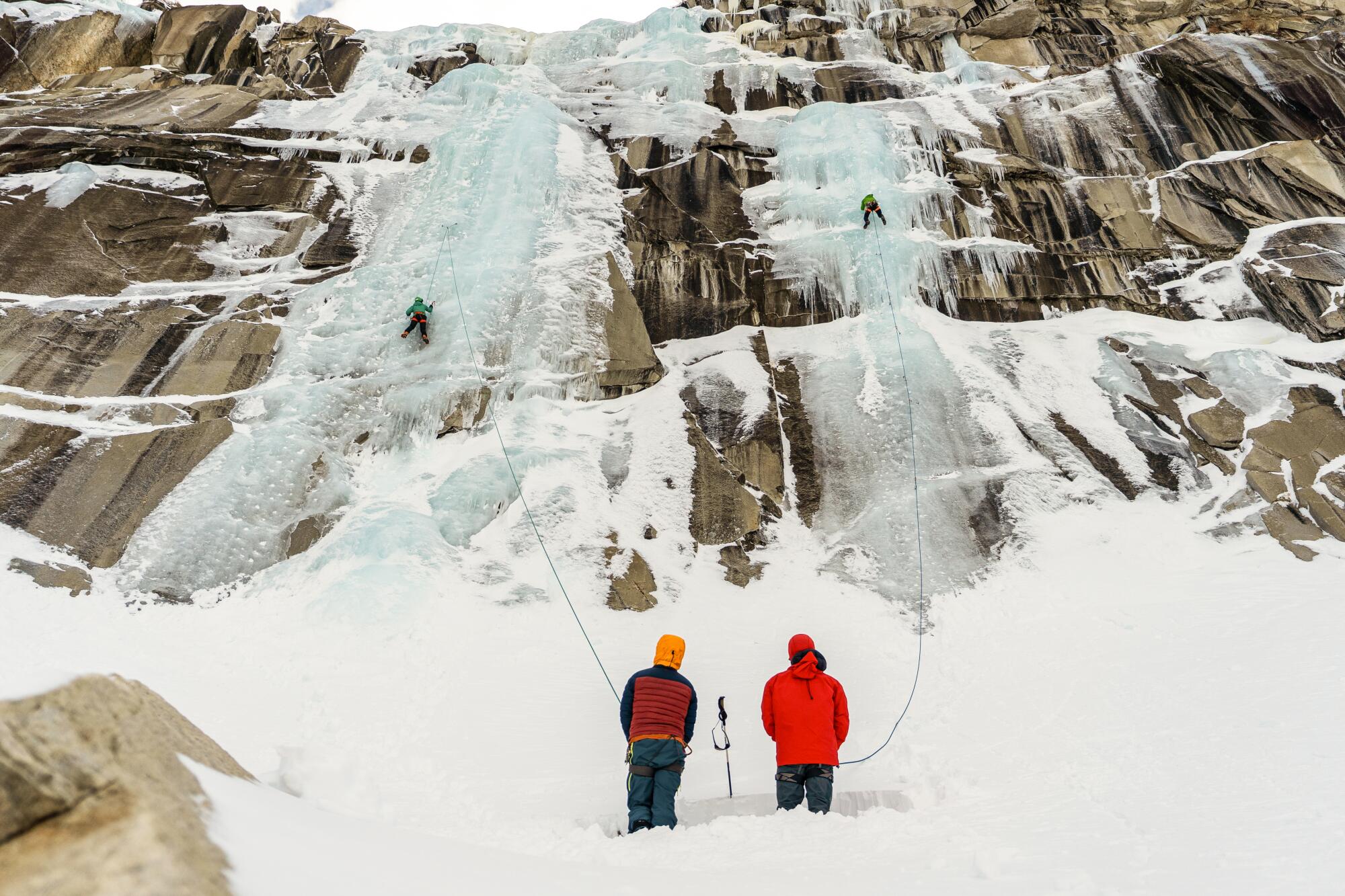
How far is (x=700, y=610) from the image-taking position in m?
11.2

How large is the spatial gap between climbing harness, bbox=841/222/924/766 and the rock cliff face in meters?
0.30

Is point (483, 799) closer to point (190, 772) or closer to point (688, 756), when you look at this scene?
point (688, 756)

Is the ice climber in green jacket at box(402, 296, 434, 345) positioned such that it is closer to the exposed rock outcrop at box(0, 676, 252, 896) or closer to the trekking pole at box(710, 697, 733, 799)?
the trekking pole at box(710, 697, 733, 799)

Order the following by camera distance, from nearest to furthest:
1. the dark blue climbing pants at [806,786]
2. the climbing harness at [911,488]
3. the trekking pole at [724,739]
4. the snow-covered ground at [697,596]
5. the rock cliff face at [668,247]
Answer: the snow-covered ground at [697,596]
the dark blue climbing pants at [806,786]
the trekking pole at [724,739]
the climbing harness at [911,488]
the rock cliff face at [668,247]

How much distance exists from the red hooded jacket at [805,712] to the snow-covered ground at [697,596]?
2.31ft

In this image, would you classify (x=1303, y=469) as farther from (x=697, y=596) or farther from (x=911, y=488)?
(x=697, y=596)

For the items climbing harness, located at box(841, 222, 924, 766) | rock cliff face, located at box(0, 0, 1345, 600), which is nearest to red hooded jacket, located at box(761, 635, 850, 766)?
climbing harness, located at box(841, 222, 924, 766)

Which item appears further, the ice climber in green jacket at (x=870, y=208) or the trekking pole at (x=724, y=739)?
the ice climber in green jacket at (x=870, y=208)

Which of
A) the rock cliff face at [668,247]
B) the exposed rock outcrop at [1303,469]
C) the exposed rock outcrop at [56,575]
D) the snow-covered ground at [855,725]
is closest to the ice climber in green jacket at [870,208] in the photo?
the rock cliff face at [668,247]

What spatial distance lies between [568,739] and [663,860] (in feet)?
13.1

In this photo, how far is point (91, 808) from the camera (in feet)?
6.91

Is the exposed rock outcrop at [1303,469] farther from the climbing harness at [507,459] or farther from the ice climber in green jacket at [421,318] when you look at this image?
the ice climber in green jacket at [421,318]

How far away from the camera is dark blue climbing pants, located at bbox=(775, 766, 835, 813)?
17.7 ft

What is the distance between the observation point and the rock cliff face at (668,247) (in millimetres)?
12289
